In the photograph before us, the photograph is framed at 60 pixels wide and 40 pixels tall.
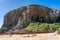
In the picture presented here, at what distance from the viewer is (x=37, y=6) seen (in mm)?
98312

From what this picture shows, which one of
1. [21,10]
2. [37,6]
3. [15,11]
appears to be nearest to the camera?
[37,6]

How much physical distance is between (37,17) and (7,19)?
38296 mm

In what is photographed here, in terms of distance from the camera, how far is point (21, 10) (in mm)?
112688

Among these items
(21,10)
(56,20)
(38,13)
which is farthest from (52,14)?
(21,10)

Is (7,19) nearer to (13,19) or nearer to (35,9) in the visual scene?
(13,19)

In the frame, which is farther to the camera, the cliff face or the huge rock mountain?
the cliff face

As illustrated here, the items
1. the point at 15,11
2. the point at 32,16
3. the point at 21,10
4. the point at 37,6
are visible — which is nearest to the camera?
the point at 32,16

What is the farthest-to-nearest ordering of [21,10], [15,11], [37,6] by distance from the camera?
1. [15,11]
2. [21,10]
3. [37,6]

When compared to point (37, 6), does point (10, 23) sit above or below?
below

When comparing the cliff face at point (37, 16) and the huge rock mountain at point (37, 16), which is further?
the cliff face at point (37, 16)

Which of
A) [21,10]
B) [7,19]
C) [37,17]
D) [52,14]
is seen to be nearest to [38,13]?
[37,17]

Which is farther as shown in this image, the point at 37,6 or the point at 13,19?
the point at 13,19

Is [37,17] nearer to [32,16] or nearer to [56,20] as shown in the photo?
[32,16]

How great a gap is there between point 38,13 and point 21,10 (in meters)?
22.1
